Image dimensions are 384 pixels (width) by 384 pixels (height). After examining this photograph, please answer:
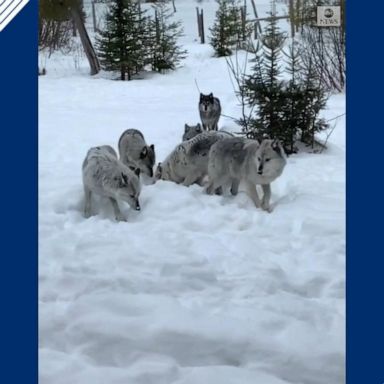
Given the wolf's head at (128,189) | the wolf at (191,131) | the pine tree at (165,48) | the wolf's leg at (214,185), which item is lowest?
the wolf's leg at (214,185)

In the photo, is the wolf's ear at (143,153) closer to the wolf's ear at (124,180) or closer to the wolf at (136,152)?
the wolf at (136,152)

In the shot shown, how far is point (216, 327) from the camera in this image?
182cm

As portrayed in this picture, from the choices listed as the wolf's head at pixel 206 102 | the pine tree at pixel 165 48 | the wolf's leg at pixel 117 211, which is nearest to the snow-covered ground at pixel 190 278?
the wolf's leg at pixel 117 211

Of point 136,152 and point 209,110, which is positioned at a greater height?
point 209,110

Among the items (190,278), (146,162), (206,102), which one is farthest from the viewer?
(206,102)

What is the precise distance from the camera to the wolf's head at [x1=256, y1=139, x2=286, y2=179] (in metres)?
3.39

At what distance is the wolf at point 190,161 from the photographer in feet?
12.3

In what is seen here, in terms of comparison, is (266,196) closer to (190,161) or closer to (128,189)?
(190,161)

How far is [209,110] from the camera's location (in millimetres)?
5344

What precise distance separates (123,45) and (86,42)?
51.0 inches

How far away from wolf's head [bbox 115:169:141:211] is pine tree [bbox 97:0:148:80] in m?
1.53

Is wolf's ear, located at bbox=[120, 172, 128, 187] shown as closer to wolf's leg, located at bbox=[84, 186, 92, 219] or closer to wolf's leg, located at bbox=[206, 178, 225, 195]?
wolf's leg, located at bbox=[84, 186, 92, 219]

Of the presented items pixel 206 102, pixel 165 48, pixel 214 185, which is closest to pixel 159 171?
pixel 214 185

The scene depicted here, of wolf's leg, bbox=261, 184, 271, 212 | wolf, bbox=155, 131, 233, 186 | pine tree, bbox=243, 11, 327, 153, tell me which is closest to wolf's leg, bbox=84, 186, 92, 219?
wolf, bbox=155, 131, 233, 186
